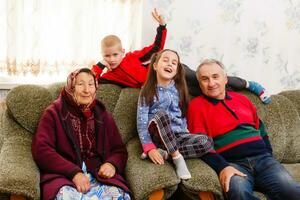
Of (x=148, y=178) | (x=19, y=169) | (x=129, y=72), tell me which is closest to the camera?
(x=19, y=169)

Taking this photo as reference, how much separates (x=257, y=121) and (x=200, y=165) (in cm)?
58

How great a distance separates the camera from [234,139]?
220 cm

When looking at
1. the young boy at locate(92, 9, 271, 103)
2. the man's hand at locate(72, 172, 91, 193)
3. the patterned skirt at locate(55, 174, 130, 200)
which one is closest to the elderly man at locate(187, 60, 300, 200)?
the young boy at locate(92, 9, 271, 103)

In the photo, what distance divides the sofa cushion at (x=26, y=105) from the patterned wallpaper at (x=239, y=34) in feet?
3.14

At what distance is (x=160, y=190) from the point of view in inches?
72.5

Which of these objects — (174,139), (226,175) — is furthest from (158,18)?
(226,175)

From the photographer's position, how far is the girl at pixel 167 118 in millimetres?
2014

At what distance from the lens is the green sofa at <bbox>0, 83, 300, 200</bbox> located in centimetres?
175

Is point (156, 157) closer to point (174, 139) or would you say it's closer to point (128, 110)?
point (174, 139)

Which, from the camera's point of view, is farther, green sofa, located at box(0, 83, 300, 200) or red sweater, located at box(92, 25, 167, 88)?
red sweater, located at box(92, 25, 167, 88)

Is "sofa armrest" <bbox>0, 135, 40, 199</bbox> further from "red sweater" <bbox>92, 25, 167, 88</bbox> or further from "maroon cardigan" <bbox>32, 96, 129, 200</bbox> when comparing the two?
"red sweater" <bbox>92, 25, 167, 88</bbox>

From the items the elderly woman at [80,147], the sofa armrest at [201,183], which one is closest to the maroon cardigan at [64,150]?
the elderly woman at [80,147]

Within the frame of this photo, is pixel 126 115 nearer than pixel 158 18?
Yes

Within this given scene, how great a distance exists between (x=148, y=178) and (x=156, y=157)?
0.56 ft
